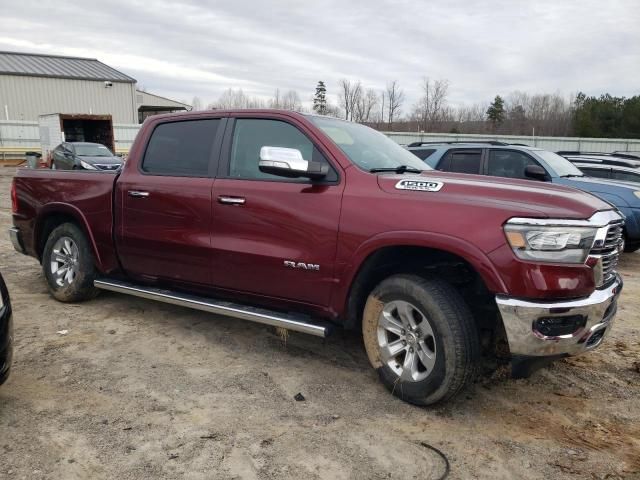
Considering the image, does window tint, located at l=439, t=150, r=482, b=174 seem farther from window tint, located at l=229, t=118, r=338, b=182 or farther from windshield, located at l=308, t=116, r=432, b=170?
window tint, located at l=229, t=118, r=338, b=182

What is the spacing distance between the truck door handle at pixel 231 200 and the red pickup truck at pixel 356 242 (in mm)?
15

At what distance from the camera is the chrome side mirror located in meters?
3.36

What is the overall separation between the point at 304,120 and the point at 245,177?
627mm

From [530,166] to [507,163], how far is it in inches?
28.9

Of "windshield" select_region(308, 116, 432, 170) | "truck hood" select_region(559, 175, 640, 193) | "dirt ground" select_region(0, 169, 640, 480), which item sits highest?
"windshield" select_region(308, 116, 432, 170)

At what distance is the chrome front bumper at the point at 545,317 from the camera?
282 centimetres

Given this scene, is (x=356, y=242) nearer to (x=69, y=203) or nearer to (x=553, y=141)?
(x=69, y=203)

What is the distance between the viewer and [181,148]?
447cm

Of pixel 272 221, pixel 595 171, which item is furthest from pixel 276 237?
pixel 595 171

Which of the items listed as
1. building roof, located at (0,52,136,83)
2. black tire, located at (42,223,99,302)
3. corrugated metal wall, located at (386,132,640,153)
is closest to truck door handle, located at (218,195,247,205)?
black tire, located at (42,223,99,302)

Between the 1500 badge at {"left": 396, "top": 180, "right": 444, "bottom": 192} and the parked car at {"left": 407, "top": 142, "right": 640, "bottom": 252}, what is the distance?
456 cm

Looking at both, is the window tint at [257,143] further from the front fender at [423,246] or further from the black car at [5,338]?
the black car at [5,338]

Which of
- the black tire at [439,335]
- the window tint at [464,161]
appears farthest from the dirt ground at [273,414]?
the window tint at [464,161]

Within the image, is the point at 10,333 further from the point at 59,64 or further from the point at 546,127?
the point at 546,127
